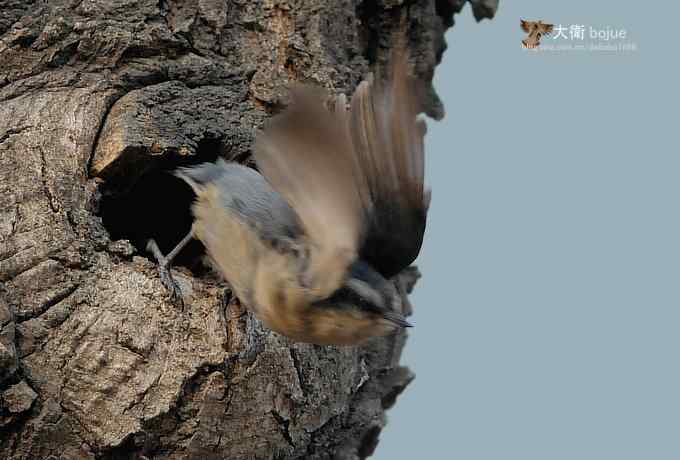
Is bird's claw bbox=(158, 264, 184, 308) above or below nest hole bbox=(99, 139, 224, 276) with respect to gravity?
below

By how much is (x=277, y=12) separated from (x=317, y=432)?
4.10 feet

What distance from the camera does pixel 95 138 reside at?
8.91 feet

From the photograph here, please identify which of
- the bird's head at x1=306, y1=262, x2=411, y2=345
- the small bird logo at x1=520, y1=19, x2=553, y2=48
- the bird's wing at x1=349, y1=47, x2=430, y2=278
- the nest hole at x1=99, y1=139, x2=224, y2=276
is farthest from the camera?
the small bird logo at x1=520, y1=19, x2=553, y2=48

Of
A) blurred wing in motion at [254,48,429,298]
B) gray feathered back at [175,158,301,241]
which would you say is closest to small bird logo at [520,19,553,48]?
gray feathered back at [175,158,301,241]

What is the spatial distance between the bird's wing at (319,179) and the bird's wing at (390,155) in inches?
1.2

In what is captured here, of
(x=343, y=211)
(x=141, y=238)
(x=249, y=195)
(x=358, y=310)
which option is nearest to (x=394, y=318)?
(x=358, y=310)

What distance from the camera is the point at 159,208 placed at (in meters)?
3.16

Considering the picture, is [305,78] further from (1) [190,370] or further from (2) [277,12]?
(1) [190,370]

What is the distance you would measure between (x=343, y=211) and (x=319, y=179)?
9cm

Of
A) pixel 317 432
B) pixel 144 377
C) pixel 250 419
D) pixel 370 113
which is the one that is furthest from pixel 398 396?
pixel 370 113

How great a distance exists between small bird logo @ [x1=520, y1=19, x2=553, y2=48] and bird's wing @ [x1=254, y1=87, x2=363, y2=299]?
1248mm

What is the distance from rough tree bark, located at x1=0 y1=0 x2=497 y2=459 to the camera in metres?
2.46

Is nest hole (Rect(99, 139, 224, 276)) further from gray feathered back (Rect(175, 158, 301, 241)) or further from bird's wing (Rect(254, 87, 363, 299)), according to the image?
bird's wing (Rect(254, 87, 363, 299))

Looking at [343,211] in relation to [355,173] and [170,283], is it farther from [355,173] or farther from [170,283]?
[170,283]
